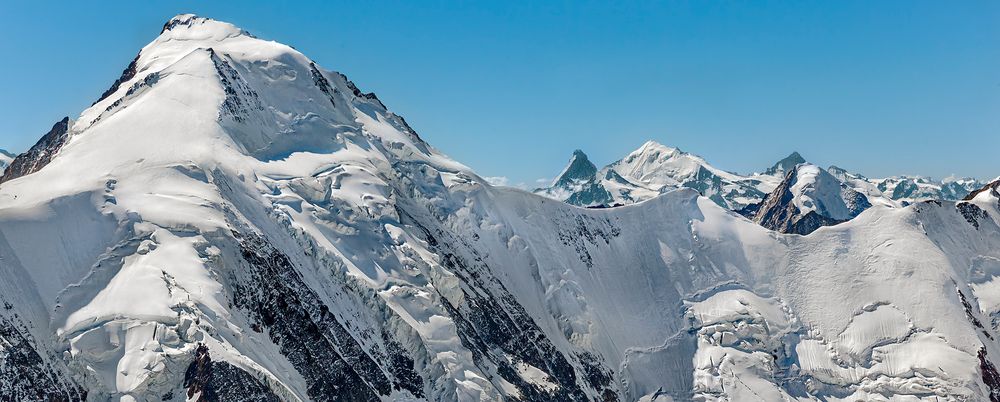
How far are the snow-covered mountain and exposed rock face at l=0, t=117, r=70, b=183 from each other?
1.16 metres

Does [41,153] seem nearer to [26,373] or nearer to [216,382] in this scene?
[26,373]

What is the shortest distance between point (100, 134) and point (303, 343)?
56.8m

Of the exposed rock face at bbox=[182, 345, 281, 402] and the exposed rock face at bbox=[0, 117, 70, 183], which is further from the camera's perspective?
the exposed rock face at bbox=[0, 117, 70, 183]

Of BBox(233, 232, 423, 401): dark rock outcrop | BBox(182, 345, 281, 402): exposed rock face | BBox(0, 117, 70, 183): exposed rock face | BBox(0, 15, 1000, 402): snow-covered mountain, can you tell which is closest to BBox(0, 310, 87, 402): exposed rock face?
BBox(0, 15, 1000, 402): snow-covered mountain

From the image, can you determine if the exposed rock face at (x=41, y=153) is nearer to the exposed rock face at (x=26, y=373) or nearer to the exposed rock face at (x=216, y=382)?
the exposed rock face at (x=26, y=373)

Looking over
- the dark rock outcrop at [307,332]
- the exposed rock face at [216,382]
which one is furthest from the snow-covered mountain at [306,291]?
the dark rock outcrop at [307,332]

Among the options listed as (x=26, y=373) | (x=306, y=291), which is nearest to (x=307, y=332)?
(x=306, y=291)

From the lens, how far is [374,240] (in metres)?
158

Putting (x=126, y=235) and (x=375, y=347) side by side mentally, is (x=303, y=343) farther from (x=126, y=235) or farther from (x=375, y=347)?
(x=126, y=235)

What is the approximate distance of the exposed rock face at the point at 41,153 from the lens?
166312 millimetres

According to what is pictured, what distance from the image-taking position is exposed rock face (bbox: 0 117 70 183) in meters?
166

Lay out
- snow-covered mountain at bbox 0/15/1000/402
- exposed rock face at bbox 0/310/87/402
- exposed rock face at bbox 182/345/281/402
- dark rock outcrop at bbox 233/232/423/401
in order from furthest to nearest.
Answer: dark rock outcrop at bbox 233/232/423/401, snow-covered mountain at bbox 0/15/1000/402, exposed rock face at bbox 182/345/281/402, exposed rock face at bbox 0/310/87/402

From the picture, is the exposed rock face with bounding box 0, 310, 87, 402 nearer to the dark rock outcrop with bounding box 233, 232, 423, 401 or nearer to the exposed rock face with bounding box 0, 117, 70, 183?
the dark rock outcrop with bounding box 233, 232, 423, 401

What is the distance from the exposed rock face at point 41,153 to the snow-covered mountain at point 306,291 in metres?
1.16
